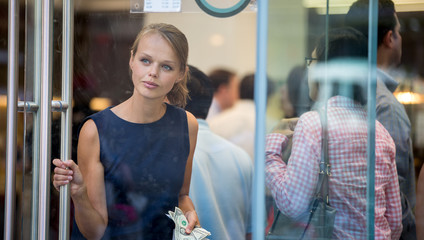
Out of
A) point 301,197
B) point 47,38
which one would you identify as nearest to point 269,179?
point 301,197

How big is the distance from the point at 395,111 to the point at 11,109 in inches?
51.1

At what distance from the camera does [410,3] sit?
180 cm

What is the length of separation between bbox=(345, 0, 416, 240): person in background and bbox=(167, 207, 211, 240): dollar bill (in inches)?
28.6

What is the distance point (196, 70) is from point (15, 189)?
0.72m

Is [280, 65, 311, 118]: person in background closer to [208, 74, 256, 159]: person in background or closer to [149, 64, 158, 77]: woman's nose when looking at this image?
[208, 74, 256, 159]: person in background

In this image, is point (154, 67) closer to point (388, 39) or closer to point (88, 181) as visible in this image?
point (88, 181)

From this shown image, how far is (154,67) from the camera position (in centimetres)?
180

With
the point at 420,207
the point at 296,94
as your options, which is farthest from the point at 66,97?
the point at 420,207

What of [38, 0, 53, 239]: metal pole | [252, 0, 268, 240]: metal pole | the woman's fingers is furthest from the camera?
the woman's fingers

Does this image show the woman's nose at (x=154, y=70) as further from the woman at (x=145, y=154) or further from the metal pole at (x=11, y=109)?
the metal pole at (x=11, y=109)

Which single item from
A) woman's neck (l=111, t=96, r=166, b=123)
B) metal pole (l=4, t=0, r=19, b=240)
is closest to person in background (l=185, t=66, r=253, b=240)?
woman's neck (l=111, t=96, r=166, b=123)

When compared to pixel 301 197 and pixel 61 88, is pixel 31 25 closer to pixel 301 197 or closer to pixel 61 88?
pixel 61 88

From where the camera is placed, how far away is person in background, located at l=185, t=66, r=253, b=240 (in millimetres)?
1737

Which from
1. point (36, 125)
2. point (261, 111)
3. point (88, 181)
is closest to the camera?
point (261, 111)
